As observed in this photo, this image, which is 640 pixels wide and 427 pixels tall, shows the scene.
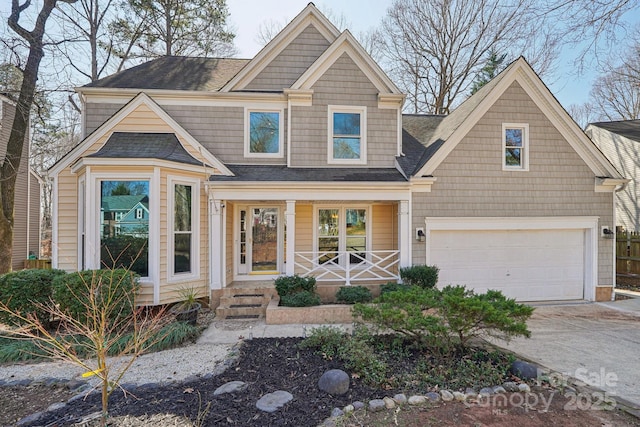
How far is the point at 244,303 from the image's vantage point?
24.6ft

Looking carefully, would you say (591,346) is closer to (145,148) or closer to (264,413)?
(264,413)

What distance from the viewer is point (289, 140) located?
8.61 m

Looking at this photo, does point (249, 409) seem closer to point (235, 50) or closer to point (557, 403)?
point (557, 403)

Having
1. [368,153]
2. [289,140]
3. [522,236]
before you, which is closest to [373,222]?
[368,153]

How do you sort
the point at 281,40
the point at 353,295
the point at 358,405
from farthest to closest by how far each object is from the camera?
the point at 281,40 < the point at 353,295 < the point at 358,405

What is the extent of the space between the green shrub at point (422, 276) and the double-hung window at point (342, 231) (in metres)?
1.72

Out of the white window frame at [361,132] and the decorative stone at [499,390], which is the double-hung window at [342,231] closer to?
the white window frame at [361,132]

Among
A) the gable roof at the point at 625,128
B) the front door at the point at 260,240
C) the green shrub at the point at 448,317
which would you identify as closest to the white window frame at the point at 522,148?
the green shrub at the point at 448,317

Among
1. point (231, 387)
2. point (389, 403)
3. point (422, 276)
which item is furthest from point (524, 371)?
point (231, 387)

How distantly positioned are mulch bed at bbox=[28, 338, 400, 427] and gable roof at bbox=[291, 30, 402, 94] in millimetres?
7019

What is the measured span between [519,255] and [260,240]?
740cm

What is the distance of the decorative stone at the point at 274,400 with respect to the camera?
3.47 meters

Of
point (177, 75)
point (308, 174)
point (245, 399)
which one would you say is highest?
point (177, 75)

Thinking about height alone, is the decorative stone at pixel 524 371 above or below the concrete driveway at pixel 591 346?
above
